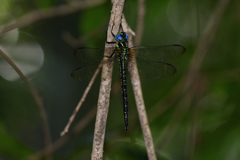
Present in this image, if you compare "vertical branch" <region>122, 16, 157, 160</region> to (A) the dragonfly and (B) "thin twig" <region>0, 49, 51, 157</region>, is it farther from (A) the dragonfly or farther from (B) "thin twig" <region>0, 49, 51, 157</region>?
(B) "thin twig" <region>0, 49, 51, 157</region>

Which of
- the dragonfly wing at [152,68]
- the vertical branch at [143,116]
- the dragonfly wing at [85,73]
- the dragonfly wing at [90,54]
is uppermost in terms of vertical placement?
the dragonfly wing at [90,54]

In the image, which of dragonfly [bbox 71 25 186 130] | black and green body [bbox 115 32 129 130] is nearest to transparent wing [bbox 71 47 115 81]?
dragonfly [bbox 71 25 186 130]

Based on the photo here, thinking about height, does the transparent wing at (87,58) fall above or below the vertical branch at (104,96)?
above

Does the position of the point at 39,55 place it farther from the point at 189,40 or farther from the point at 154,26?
the point at 189,40

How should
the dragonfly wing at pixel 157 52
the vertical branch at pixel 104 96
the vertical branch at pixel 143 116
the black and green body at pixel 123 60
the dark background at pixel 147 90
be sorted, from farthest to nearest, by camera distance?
the dark background at pixel 147 90
the dragonfly wing at pixel 157 52
the black and green body at pixel 123 60
the vertical branch at pixel 143 116
the vertical branch at pixel 104 96

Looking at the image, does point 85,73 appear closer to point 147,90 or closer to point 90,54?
point 90,54

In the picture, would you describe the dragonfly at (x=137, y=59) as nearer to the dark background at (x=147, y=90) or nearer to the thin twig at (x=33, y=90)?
the thin twig at (x=33, y=90)

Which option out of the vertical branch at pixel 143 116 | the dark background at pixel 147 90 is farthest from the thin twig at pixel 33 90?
the vertical branch at pixel 143 116

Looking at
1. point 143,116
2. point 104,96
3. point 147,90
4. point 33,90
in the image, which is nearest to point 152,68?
point 143,116

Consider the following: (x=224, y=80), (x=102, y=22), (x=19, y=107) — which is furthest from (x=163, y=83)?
(x=19, y=107)
